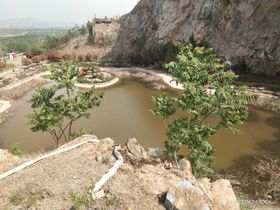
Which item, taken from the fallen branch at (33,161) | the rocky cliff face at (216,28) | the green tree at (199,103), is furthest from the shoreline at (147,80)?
the fallen branch at (33,161)

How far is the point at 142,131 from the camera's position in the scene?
25094 millimetres

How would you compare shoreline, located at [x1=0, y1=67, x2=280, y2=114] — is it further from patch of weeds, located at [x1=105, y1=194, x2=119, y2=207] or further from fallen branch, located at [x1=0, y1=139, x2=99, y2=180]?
patch of weeds, located at [x1=105, y1=194, x2=119, y2=207]

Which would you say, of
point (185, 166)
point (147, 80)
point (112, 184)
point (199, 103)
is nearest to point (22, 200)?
point (112, 184)

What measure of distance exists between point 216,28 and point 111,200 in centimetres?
4009

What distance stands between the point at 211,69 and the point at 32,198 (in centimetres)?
852

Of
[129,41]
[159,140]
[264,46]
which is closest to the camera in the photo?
[159,140]

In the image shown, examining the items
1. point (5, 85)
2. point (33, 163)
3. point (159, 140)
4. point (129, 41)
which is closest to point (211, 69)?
point (33, 163)

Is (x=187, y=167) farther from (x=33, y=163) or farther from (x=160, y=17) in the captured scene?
(x=160, y=17)

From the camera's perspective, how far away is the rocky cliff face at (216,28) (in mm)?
38719

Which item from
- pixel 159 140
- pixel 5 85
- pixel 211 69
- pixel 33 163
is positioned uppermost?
pixel 211 69

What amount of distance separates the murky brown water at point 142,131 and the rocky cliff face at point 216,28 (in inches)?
511

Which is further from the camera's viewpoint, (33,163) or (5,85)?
(5,85)

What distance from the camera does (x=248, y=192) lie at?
1691 cm

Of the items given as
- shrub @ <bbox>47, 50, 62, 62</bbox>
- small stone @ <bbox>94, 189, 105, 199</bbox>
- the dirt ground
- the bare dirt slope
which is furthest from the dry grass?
small stone @ <bbox>94, 189, 105, 199</bbox>
